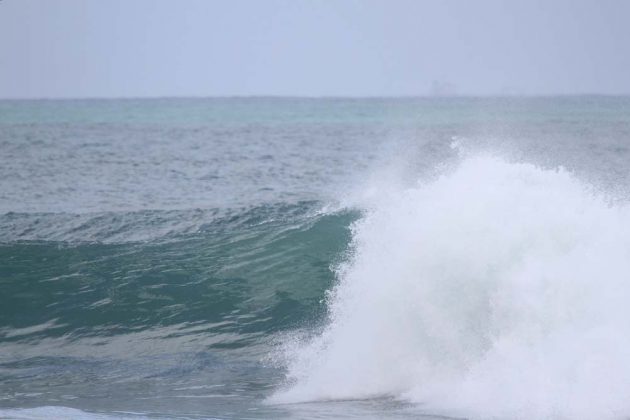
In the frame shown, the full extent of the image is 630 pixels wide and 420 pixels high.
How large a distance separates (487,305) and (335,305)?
194 cm

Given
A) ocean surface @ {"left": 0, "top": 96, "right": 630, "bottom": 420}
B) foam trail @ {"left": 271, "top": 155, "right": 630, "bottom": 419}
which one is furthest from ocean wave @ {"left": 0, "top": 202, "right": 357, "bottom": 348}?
foam trail @ {"left": 271, "top": 155, "right": 630, "bottom": 419}

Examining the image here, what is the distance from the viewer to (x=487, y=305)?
916cm

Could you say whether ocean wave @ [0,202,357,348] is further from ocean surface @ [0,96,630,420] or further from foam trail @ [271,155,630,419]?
foam trail @ [271,155,630,419]

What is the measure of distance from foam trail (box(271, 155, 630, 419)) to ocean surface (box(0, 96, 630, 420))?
0.02 meters

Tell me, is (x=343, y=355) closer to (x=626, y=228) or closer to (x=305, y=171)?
(x=626, y=228)

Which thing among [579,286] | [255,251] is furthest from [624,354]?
[255,251]

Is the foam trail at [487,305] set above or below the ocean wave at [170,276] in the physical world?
A: above

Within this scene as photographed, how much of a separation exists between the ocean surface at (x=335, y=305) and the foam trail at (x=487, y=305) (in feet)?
0.06

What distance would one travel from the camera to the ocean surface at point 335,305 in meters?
8.50

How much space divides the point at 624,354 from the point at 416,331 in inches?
87.0

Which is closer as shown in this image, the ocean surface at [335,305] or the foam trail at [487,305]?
→ the foam trail at [487,305]

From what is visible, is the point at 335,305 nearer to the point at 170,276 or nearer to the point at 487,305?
the point at 487,305

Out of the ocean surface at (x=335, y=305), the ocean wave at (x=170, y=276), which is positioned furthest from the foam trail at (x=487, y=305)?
the ocean wave at (x=170, y=276)

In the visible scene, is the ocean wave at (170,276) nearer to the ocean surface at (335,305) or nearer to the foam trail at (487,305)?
the ocean surface at (335,305)
